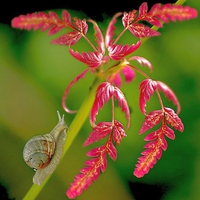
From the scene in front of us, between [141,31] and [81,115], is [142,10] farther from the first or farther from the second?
[81,115]

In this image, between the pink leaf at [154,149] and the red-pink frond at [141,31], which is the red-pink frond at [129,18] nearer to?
the red-pink frond at [141,31]

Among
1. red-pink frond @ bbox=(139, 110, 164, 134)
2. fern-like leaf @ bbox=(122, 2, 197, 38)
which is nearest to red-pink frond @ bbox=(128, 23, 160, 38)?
fern-like leaf @ bbox=(122, 2, 197, 38)

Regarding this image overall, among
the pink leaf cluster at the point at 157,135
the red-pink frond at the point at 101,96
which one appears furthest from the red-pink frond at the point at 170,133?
the red-pink frond at the point at 101,96

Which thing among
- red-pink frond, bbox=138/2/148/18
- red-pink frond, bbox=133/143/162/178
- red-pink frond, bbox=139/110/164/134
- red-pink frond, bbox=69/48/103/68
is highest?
red-pink frond, bbox=138/2/148/18

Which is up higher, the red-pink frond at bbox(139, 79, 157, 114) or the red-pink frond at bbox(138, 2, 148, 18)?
the red-pink frond at bbox(138, 2, 148, 18)

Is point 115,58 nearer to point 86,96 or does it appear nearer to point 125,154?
point 86,96

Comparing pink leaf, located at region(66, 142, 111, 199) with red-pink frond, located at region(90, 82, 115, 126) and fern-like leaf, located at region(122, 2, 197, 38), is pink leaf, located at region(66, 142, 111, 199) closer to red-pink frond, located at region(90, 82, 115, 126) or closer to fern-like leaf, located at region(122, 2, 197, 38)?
red-pink frond, located at region(90, 82, 115, 126)
